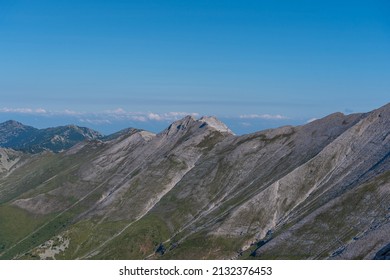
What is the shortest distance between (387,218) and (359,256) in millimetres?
39086

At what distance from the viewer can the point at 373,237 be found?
555ft
